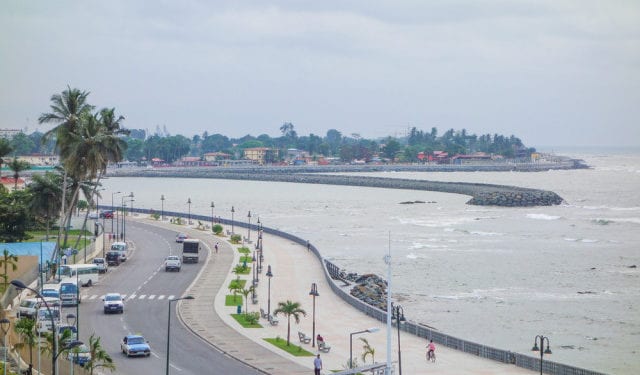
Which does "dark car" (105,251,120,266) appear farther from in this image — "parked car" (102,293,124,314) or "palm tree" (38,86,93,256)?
"parked car" (102,293,124,314)

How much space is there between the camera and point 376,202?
189 metres

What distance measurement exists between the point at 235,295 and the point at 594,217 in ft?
318

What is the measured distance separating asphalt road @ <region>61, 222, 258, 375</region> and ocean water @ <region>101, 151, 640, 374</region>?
662 inches

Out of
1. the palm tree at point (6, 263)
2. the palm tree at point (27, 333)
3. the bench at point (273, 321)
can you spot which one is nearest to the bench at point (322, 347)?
the bench at point (273, 321)

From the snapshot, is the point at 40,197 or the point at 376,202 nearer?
the point at 40,197

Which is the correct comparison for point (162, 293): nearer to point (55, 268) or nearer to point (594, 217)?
point (55, 268)

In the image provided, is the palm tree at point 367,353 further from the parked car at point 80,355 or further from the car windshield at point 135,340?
the parked car at point 80,355

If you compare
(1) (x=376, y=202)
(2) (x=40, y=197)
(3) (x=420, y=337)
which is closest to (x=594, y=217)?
(1) (x=376, y=202)

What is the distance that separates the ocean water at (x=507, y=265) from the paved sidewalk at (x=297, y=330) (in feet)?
22.4

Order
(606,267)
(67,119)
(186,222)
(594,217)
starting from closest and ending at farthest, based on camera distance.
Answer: (67,119)
(606,267)
(186,222)
(594,217)

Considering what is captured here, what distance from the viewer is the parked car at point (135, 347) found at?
144 feet

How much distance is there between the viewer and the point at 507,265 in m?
88.2

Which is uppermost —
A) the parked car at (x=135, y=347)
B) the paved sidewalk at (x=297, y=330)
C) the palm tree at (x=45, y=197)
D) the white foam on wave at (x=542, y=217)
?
the palm tree at (x=45, y=197)

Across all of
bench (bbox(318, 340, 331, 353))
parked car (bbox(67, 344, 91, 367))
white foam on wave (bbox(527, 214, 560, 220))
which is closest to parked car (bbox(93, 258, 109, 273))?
bench (bbox(318, 340, 331, 353))
